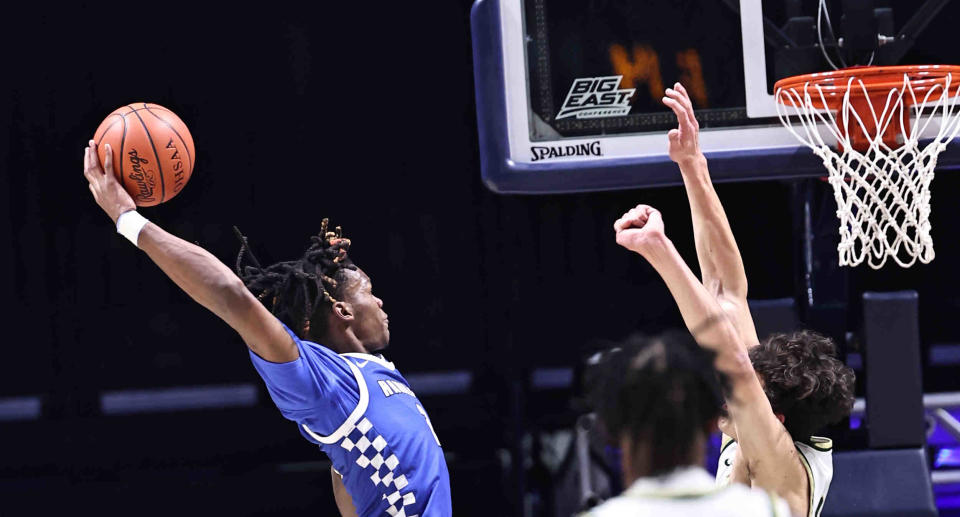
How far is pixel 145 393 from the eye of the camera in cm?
599

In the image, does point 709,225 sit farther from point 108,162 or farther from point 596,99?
point 108,162

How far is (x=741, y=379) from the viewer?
2.17 m

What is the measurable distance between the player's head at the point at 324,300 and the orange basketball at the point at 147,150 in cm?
32

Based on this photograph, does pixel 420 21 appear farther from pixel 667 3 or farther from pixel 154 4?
pixel 667 3

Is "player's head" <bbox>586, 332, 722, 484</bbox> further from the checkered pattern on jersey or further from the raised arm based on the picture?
the checkered pattern on jersey

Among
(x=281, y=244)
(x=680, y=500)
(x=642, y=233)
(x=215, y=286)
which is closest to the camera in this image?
(x=680, y=500)

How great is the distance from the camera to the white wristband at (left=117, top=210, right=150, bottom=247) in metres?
2.56

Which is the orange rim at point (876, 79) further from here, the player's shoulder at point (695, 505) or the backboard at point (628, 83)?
the player's shoulder at point (695, 505)

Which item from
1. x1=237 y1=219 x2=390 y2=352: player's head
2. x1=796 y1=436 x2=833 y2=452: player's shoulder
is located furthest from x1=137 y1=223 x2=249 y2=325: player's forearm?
x1=796 y1=436 x2=833 y2=452: player's shoulder

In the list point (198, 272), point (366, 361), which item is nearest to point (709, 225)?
point (366, 361)

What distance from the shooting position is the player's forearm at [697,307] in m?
2.17

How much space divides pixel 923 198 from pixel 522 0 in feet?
4.96

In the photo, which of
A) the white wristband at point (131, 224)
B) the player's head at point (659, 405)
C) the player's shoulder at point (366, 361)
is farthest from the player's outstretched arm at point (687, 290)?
the white wristband at point (131, 224)

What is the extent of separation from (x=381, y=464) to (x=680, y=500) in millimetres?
1426
